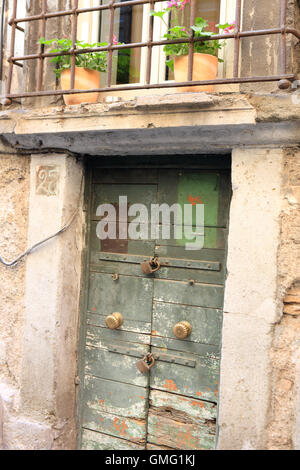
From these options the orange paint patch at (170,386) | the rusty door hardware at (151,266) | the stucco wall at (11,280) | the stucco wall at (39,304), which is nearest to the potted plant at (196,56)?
the stucco wall at (39,304)

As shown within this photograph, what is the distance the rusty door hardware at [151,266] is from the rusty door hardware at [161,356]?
0.59 m

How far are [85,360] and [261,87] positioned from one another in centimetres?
231

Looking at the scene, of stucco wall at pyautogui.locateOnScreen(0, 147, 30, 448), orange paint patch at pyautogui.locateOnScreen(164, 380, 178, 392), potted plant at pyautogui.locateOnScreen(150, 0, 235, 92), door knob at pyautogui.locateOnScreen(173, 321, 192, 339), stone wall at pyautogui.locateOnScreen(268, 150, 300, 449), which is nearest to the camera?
stone wall at pyautogui.locateOnScreen(268, 150, 300, 449)

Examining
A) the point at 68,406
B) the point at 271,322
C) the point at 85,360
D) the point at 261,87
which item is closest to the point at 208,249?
the point at 271,322

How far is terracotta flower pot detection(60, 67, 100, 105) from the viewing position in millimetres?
2807

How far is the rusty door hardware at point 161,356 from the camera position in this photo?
282 centimetres

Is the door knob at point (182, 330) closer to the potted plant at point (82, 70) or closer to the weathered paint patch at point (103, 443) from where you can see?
the weathered paint patch at point (103, 443)

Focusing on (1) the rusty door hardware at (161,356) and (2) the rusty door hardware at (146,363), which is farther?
(2) the rusty door hardware at (146,363)

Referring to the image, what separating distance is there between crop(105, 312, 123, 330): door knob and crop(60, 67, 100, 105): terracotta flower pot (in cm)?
153

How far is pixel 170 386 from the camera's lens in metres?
2.89

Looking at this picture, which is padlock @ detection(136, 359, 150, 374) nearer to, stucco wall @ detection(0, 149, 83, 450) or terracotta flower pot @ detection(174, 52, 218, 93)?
stucco wall @ detection(0, 149, 83, 450)

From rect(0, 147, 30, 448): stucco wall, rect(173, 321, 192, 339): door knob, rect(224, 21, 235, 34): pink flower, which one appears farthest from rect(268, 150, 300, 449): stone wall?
rect(0, 147, 30, 448): stucco wall

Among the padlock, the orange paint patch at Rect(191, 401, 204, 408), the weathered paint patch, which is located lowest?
the weathered paint patch

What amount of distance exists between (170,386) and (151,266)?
33.4 inches
